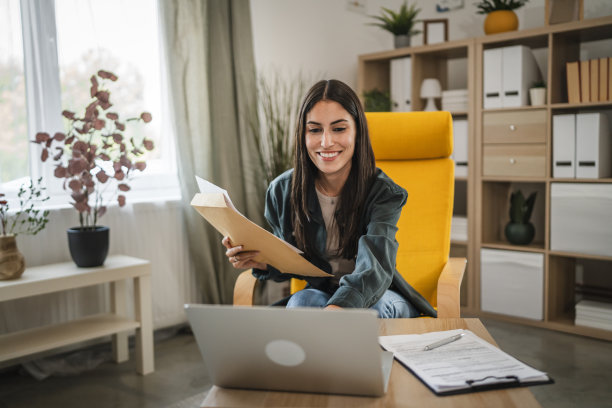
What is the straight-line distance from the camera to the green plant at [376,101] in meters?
3.29

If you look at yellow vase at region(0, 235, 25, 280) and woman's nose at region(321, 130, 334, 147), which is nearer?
woman's nose at region(321, 130, 334, 147)

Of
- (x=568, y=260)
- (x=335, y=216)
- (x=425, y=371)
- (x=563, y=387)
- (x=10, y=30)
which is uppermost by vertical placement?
(x=10, y=30)

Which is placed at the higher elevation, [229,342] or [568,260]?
[229,342]

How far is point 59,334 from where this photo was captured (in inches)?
83.7

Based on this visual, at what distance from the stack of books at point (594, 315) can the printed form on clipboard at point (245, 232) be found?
6.67 ft

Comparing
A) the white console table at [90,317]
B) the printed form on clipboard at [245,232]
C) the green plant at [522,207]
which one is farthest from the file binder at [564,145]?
the white console table at [90,317]

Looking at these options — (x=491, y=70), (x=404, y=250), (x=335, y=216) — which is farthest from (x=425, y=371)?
(x=491, y=70)

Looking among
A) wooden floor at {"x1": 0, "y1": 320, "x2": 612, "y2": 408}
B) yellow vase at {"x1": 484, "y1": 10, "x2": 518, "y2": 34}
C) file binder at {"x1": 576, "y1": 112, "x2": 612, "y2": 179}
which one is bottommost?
wooden floor at {"x1": 0, "y1": 320, "x2": 612, "y2": 408}

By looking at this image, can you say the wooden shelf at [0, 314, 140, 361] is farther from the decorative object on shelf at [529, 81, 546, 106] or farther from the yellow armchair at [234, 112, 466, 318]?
the decorative object on shelf at [529, 81, 546, 106]

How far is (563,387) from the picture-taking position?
7.02 feet

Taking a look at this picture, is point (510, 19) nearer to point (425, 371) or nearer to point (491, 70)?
point (491, 70)

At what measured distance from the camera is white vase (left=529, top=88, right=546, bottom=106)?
281 cm

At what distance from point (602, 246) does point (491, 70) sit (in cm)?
111

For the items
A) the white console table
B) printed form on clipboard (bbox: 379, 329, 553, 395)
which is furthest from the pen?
the white console table
